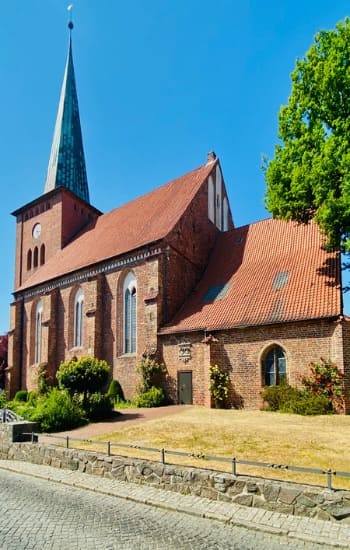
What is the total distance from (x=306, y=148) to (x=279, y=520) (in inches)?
536

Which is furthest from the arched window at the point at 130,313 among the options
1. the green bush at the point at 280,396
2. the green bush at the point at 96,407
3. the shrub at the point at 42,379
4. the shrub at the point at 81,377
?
the green bush at the point at 280,396

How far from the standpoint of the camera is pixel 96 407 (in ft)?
58.0

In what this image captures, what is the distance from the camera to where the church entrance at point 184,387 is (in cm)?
2042

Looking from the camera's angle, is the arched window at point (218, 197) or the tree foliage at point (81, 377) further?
the arched window at point (218, 197)

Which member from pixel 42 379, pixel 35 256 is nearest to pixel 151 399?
pixel 42 379

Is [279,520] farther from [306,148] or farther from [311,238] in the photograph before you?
[311,238]

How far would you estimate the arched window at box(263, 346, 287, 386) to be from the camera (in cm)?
1798

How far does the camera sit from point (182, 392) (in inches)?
814

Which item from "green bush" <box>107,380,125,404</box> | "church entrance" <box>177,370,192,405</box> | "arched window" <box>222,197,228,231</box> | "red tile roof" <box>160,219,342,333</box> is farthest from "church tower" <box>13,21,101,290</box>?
"church entrance" <box>177,370,192,405</box>

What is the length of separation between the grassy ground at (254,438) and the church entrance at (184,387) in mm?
3132

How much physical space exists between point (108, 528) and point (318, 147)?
14477 mm

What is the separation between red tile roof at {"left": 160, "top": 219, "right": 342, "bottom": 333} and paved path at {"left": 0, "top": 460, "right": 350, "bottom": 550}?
37.3 feet

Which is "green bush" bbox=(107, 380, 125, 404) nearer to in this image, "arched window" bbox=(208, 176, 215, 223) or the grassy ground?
the grassy ground

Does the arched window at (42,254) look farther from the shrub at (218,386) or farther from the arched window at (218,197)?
the shrub at (218,386)
